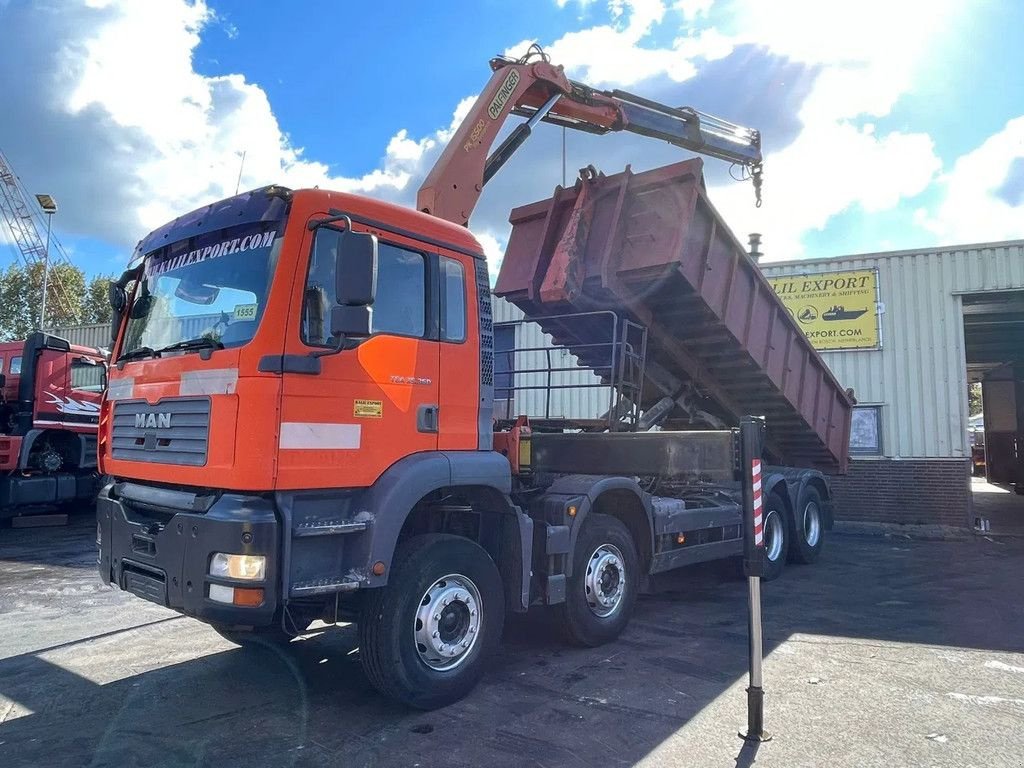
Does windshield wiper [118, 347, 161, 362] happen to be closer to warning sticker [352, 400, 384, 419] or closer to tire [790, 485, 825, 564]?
warning sticker [352, 400, 384, 419]

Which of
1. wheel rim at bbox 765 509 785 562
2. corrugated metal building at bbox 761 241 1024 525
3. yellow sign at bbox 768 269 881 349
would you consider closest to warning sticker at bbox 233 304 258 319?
wheel rim at bbox 765 509 785 562

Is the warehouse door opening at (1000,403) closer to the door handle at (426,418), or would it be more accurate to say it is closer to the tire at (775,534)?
the tire at (775,534)

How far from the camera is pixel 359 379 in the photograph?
14.0 feet

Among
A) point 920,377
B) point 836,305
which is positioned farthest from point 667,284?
point 920,377

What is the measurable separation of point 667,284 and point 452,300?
268cm

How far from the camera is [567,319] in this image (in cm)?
749

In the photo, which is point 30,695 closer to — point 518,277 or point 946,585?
point 518,277

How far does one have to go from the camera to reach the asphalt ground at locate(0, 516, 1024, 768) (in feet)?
12.8

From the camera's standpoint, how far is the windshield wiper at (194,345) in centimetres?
412

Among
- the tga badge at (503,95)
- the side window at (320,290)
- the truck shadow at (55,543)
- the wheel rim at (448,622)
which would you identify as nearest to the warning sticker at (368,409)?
the side window at (320,290)

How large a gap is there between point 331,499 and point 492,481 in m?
1.20

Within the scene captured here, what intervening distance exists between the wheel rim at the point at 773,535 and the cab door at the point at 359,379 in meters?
5.57

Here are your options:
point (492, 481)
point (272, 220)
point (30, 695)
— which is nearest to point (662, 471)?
point (492, 481)

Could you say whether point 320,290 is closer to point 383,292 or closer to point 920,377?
point 383,292
